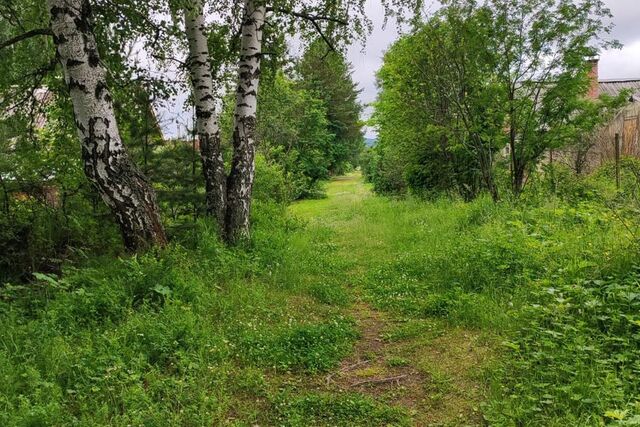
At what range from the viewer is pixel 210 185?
627 cm

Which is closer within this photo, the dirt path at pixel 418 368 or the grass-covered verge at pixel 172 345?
the grass-covered verge at pixel 172 345

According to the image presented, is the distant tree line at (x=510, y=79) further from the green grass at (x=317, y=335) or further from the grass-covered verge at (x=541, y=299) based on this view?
the green grass at (x=317, y=335)

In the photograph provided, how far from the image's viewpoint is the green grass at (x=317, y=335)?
8.92 feet

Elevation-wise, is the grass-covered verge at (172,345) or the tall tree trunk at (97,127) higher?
the tall tree trunk at (97,127)

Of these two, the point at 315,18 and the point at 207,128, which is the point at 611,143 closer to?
the point at 315,18

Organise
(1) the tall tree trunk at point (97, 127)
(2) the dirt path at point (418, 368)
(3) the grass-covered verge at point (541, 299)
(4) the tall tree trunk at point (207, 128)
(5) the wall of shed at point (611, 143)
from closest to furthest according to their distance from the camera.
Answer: (3) the grass-covered verge at point (541, 299) < (2) the dirt path at point (418, 368) < (1) the tall tree trunk at point (97, 127) < (4) the tall tree trunk at point (207, 128) < (5) the wall of shed at point (611, 143)

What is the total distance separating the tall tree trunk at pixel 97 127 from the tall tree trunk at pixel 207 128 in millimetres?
1476

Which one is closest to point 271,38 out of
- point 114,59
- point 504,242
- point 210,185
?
point 114,59

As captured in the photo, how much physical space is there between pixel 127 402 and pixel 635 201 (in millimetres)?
5382

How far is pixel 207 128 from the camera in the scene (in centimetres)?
627

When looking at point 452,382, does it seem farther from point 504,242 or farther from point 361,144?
point 361,144

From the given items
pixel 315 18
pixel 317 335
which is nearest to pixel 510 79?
pixel 315 18

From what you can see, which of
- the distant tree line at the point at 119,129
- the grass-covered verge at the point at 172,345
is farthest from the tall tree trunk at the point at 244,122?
the grass-covered verge at the point at 172,345

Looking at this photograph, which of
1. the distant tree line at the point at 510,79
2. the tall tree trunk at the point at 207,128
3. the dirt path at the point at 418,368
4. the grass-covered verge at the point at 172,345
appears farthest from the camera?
the distant tree line at the point at 510,79
